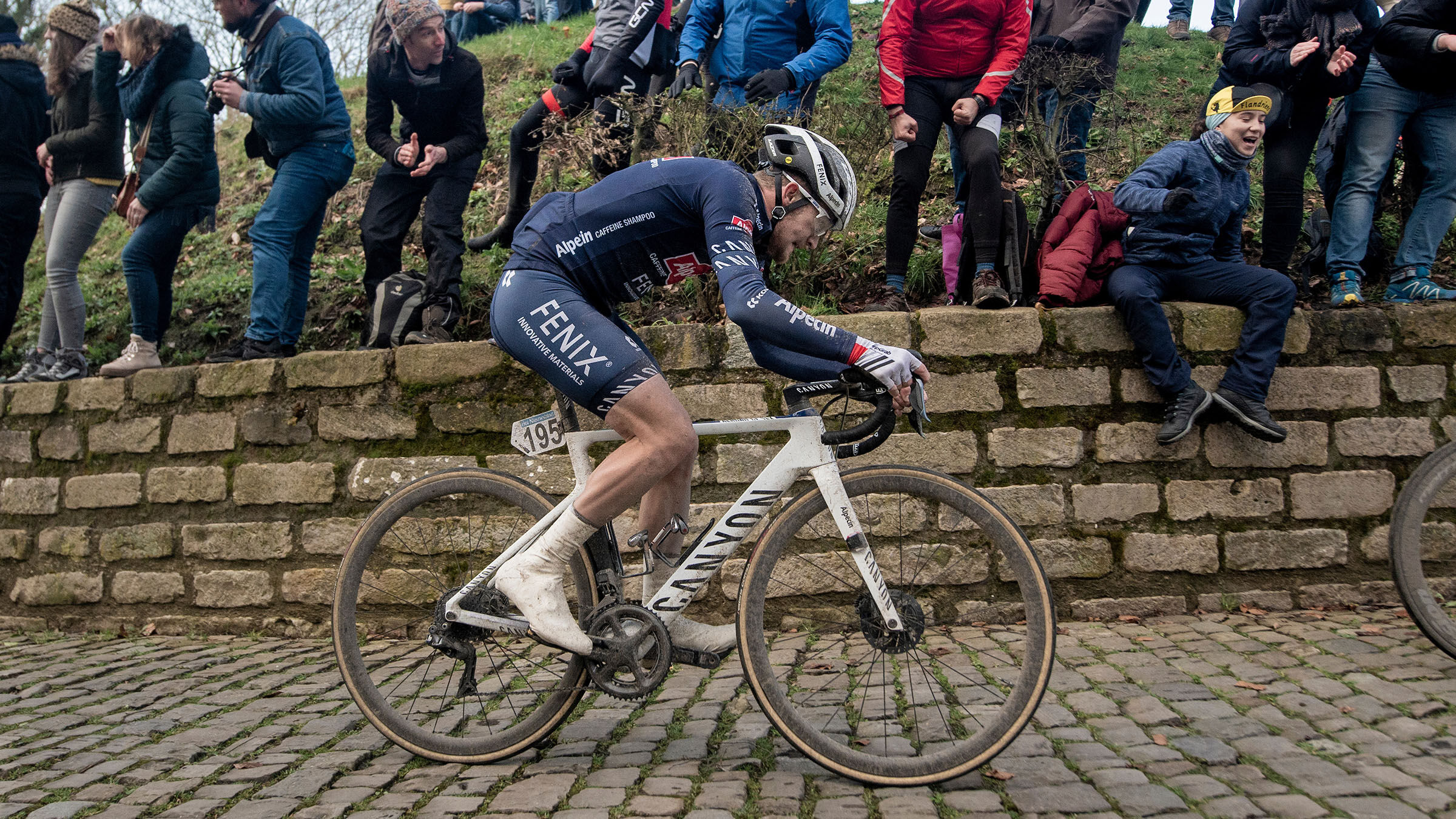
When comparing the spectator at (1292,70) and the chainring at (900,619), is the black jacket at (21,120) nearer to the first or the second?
the chainring at (900,619)

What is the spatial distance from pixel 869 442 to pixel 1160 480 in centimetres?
251

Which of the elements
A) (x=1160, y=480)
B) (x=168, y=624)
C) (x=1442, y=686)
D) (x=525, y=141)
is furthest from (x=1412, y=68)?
(x=168, y=624)

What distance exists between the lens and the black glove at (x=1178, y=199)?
4.75 m

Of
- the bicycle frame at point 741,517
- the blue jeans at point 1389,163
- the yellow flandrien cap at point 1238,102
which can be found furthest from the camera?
the blue jeans at point 1389,163

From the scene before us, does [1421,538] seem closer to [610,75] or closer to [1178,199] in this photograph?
[1178,199]

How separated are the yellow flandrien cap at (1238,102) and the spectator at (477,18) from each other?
9480 mm

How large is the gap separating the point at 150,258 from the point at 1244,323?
6.24 m

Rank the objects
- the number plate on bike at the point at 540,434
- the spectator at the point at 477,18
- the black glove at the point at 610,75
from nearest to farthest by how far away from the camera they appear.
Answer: the number plate on bike at the point at 540,434
the black glove at the point at 610,75
the spectator at the point at 477,18

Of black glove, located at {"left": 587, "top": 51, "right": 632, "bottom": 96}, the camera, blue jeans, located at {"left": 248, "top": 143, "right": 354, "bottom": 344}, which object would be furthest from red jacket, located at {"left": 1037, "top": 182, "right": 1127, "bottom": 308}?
the camera

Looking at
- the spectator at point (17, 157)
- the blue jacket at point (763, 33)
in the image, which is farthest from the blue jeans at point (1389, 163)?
the spectator at point (17, 157)

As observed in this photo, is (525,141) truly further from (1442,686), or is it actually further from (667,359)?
(1442,686)

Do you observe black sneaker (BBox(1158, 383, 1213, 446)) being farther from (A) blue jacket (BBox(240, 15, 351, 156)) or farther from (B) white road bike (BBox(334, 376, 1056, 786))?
(A) blue jacket (BBox(240, 15, 351, 156))

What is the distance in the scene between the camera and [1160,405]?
4.96 m

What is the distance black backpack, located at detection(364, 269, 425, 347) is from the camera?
564 cm
